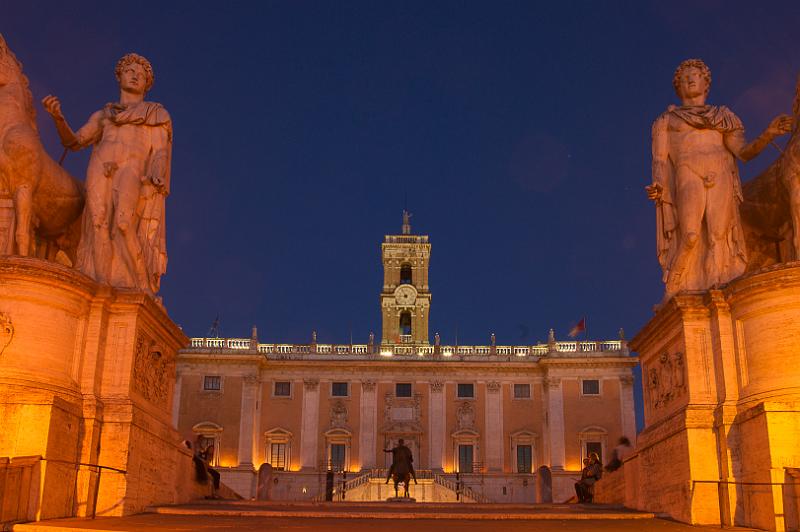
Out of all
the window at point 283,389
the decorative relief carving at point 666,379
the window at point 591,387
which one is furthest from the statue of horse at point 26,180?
the window at point 591,387

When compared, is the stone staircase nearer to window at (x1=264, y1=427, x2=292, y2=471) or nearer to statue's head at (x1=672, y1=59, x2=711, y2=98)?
window at (x1=264, y1=427, x2=292, y2=471)

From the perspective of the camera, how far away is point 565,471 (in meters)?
48.5

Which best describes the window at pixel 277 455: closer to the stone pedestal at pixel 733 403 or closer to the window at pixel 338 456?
the window at pixel 338 456

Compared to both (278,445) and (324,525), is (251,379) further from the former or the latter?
(324,525)

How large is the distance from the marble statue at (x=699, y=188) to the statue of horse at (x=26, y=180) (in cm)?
930

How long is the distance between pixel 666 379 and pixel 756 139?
382 centimetres

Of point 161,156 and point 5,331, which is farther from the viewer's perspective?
point 161,156

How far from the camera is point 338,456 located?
49781 mm

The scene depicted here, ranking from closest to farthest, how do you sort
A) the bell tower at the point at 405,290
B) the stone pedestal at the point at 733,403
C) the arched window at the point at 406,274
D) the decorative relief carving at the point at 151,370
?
1. the stone pedestal at the point at 733,403
2. the decorative relief carving at the point at 151,370
3. the bell tower at the point at 405,290
4. the arched window at the point at 406,274

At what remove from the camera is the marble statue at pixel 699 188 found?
12070 mm

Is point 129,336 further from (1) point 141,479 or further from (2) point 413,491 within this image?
(2) point 413,491

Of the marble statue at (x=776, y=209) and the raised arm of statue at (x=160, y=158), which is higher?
the raised arm of statue at (x=160, y=158)

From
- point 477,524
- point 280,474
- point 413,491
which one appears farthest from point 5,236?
point 280,474

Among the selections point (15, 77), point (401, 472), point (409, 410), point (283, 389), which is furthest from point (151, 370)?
point (409, 410)
